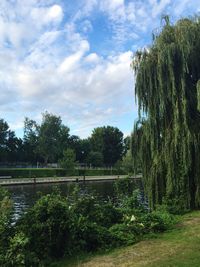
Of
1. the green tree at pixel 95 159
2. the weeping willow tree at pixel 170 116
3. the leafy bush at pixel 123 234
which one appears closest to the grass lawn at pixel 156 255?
the leafy bush at pixel 123 234

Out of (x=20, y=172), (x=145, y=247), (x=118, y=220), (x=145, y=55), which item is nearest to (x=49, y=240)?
(x=145, y=247)

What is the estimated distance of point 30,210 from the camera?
309 inches

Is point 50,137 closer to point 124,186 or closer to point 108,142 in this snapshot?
point 108,142

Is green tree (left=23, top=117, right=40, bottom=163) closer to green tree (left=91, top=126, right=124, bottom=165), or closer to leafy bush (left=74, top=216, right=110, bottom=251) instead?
green tree (left=91, top=126, right=124, bottom=165)

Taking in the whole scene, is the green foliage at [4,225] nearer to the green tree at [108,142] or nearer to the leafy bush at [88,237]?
the leafy bush at [88,237]

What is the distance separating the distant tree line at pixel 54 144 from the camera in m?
88.9

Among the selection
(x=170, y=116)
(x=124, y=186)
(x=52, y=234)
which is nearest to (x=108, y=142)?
(x=124, y=186)

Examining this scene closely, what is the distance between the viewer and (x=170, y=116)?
14570 mm

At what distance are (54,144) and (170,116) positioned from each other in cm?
7574

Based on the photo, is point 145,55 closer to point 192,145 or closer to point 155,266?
point 192,145

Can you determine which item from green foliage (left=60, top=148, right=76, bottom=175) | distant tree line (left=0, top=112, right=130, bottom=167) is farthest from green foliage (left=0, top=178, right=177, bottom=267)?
distant tree line (left=0, top=112, right=130, bottom=167)

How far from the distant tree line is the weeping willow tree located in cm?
6742

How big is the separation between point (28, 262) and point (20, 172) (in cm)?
6056

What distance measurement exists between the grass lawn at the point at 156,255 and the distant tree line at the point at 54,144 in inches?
2900
